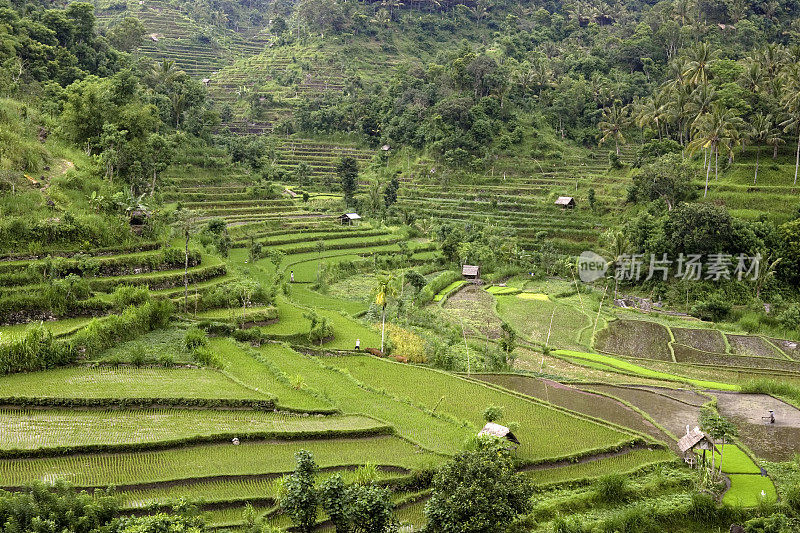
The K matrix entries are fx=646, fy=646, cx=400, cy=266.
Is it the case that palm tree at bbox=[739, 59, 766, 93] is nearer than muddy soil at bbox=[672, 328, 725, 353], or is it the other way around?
muddy soil at bbox=[672, 328, 725, 353]

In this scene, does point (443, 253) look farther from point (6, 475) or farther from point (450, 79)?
point (6, 475)

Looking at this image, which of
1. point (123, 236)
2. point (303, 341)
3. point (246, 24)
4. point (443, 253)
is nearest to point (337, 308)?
point (303, 341)

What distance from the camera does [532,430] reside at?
1733 cm

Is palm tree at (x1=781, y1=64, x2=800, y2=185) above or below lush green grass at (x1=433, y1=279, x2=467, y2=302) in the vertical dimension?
above

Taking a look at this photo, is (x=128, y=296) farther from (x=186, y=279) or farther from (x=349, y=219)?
(x=349, y=219)

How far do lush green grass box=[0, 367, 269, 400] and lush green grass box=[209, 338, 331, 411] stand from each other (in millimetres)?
457

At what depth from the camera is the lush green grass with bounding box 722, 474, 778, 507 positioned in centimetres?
1461

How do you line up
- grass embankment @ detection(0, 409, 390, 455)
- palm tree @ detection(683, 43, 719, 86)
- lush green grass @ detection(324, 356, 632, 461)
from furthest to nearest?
palm tree @ detection(683, 43, 719, 86) < lush green grass @ detection(324, 356, 632, 461) < grass embankment @ detection(0, 409, 390, 455)

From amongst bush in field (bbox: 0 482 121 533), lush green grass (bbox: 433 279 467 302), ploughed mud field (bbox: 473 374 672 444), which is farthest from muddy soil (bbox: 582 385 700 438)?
bush in field (bbox: 0 482 121 533)

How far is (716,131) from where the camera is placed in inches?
1458

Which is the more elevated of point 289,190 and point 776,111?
point 776,111

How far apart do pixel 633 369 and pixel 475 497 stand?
15246 millimetres

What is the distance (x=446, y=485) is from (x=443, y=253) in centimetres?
2971

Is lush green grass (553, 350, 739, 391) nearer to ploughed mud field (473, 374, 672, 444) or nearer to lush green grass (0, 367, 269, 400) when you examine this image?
ploughed mud field (473, 374, 672, 444)
